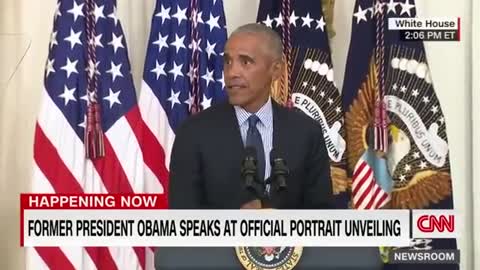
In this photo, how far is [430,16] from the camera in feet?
9.12

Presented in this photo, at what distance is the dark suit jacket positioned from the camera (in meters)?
1.88

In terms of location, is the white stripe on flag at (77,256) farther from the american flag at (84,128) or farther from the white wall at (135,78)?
the white wall at (135,78)

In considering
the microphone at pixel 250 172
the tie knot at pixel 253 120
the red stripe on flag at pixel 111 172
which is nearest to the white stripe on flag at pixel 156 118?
the red stripe on flag at pixel 111 172

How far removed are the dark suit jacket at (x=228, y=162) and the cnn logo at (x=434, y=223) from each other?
243mm

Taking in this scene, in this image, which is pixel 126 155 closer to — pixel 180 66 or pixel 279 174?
pixel 180 66

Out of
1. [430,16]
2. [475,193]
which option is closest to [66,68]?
[430,16]

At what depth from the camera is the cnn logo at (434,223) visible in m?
2.06

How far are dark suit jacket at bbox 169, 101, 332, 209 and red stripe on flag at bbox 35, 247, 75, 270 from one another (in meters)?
0.71

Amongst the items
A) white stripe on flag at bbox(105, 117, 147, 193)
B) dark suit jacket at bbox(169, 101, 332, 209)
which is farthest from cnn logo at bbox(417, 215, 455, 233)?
white stripe on flag at bbox(105, 117, 147, 193)

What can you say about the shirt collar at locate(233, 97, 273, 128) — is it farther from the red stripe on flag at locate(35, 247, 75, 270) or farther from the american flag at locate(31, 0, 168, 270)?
the red stripe on flag at locate(35, 247, 75, 270)

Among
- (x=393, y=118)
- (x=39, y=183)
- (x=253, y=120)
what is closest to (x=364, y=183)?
(x=393, y=118)

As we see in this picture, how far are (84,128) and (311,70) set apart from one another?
2.51 feet

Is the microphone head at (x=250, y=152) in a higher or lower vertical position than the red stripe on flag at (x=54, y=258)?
higher

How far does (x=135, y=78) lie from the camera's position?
9.29 ft
